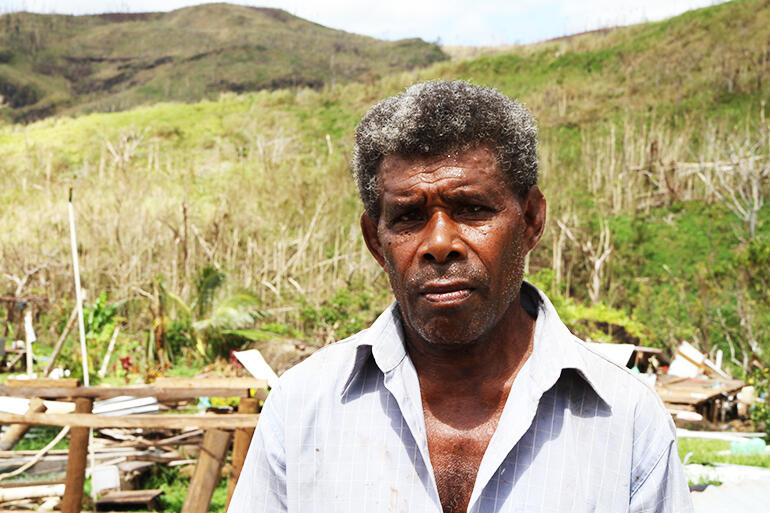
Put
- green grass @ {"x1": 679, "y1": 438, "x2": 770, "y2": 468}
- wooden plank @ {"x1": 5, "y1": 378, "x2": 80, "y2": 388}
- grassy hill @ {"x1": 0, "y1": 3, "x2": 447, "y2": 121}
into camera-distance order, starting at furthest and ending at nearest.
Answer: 1. grassy hill @ {"x1": 0, "y1": 3, "x2": 447, "y2": 121}
2. green grass @ {"x1": 679, "y1": 438, "x2": 770, "y2": 468}
3. wooden plank @ {"x1": 5, "y1": 378, "x2": 80, "y2": 388}

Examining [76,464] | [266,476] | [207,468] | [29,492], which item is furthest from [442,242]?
[29,492]

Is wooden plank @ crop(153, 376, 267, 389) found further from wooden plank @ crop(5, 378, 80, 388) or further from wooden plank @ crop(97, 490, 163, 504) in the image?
wooden plank @ crop(97, 490, 163, 504)

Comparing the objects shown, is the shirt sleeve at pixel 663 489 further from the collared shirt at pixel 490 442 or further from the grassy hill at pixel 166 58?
the grassy hill at pixel 166 58

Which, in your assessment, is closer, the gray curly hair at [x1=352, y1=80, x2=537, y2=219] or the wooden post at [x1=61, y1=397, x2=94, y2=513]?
the gray curly hair at [x1=352, y1=80, x2=537, y2=219]

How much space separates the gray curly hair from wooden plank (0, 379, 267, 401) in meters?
2.93

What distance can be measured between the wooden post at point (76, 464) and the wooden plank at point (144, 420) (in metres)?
0.17

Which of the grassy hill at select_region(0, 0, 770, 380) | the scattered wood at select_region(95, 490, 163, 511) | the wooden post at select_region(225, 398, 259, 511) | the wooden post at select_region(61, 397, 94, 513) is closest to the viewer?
the wooden post at select_region(225, 398, 259, 511)

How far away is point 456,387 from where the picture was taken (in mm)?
1616

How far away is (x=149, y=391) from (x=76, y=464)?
0.64m

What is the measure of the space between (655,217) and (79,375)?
635 inches

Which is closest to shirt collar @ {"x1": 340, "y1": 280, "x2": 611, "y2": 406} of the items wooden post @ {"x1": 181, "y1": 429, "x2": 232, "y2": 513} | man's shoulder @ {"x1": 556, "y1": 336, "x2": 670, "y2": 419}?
man's shoulder @ {"x1": 556, "y1": 336, "x2": 670, "y2": 419}

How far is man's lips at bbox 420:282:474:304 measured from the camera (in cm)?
152

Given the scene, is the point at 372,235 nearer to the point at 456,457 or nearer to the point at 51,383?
the point at 456,457

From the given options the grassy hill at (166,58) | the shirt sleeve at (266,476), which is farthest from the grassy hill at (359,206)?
the grassy hill at (166,58)
